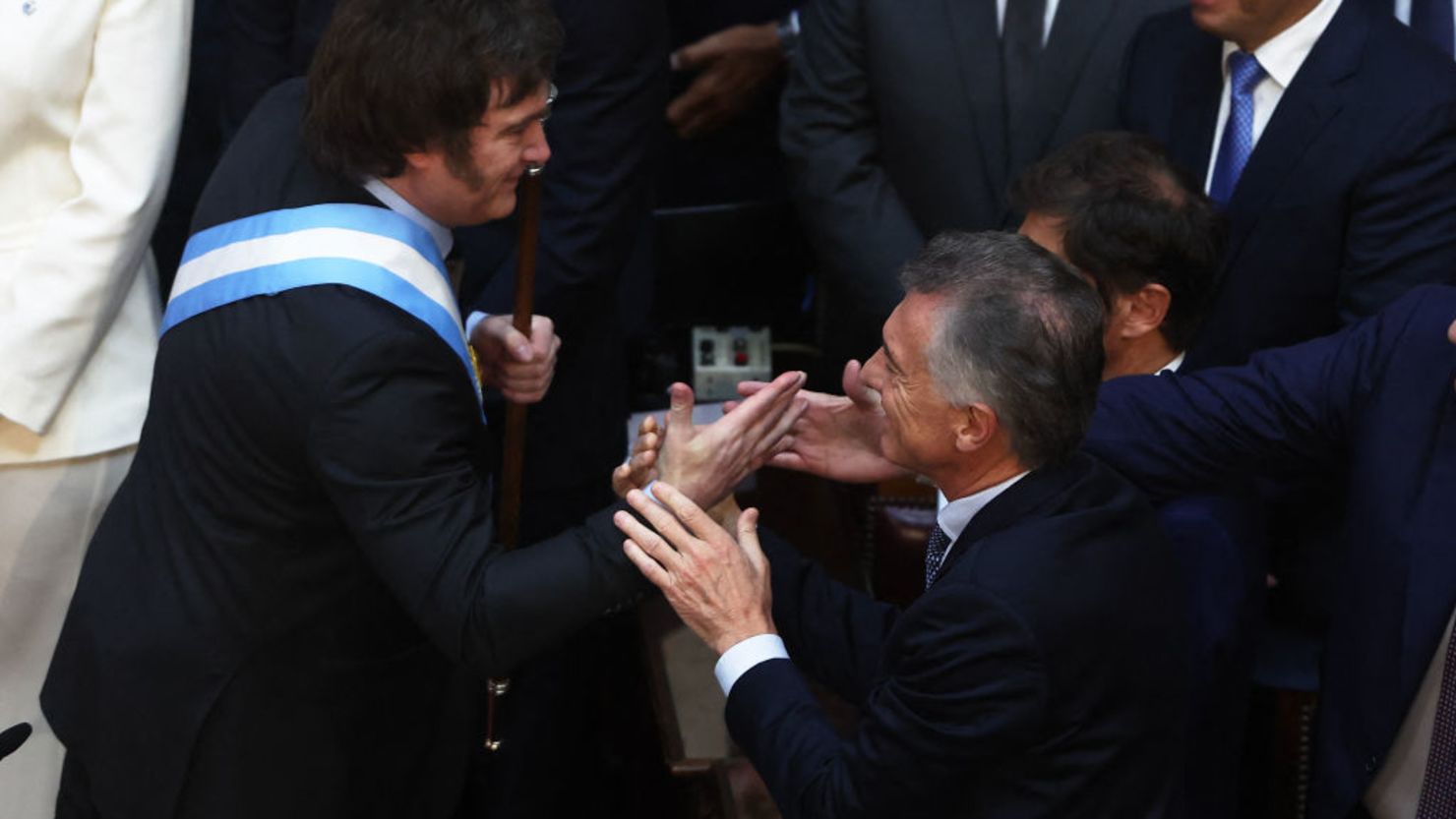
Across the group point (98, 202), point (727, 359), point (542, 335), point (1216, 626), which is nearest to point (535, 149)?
point (542, 335)

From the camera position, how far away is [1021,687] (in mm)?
1878

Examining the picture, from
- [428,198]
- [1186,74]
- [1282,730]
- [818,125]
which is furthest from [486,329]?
[1282,730]

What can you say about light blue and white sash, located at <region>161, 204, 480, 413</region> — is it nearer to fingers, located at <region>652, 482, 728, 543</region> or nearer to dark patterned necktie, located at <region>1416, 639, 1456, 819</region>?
fingers, located at <region>652, 482, 728, 543</region>

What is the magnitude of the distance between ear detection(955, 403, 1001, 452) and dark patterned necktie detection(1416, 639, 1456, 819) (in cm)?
66

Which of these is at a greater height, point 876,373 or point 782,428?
point 876,373

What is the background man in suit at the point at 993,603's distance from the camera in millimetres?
1897

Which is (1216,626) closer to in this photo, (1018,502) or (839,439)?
(1018,502)

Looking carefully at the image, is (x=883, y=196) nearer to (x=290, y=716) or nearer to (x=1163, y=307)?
(x=1163, y=307)

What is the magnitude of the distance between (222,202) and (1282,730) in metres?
1.85

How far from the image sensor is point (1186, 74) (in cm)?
296

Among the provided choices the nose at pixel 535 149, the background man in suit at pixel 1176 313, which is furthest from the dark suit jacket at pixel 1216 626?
the nose at pixel 535 149

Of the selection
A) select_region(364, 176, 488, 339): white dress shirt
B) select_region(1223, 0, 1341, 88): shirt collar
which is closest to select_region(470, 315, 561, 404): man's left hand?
select_region(364, 176, 488, 339): white dress shirt

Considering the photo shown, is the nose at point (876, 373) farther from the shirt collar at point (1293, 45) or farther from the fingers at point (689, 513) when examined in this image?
the shirt collar at point (1293, 45)

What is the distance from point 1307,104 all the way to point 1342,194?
0.14 meters
